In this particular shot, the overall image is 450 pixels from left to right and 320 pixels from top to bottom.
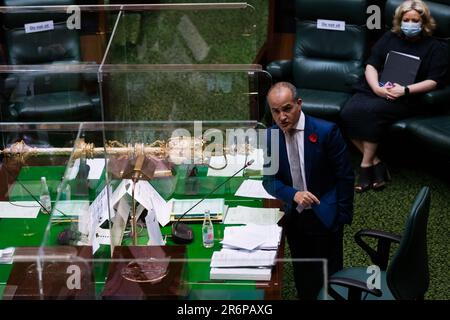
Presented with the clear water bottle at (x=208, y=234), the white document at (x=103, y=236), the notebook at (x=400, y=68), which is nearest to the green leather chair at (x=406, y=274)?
the clear water bottle at (x=208, y=234)

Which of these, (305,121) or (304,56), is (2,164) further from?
(304,56)

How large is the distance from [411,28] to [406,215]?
1133 mm

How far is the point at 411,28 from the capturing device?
525 cm

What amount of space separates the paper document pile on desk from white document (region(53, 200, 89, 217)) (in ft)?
1.81

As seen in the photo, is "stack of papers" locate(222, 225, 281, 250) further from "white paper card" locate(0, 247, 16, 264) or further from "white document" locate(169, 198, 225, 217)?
"white paper card" locate(0, 247, 16, 264)

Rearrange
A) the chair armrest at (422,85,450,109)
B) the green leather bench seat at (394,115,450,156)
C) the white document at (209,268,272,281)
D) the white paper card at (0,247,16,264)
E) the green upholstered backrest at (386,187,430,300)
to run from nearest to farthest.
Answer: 1. the white document at (209,268,272,281)
2. the green upholstered backrest at (386,187,430,300)
3. the white paper card at (0,247,16,264)
4. the green leather bench seat at (394,115,450,156)
5. the chair armrest at (422,85,450,109)

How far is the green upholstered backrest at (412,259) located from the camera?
331 centimetres

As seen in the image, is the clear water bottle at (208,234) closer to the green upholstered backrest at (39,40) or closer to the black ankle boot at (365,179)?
the black ankle boot at (365,179)

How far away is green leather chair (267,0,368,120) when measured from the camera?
5652 millimetres

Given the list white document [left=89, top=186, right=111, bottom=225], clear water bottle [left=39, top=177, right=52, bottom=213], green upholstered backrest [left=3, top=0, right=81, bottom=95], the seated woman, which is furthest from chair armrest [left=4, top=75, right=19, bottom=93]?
the seated woman

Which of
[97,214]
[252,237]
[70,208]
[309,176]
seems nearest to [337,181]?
[309,176]

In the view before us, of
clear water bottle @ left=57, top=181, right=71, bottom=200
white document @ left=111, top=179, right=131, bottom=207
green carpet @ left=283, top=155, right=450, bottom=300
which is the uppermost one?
clear water bottle @ left=57, top=181, right=71, bottom=200

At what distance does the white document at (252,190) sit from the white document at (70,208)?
0.75 meters

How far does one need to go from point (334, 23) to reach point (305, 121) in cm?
206
